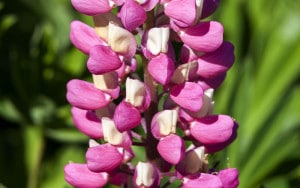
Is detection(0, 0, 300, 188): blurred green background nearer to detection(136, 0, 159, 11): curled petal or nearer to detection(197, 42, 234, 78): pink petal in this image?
detection(197, 42, 234, 78): pink petal

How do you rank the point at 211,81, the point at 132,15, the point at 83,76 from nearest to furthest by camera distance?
the point at 132,15
the point at 211,81
the point at 83,76

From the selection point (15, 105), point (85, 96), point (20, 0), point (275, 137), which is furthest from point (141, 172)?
point (20, 0)

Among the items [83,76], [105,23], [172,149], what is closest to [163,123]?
[172,149]

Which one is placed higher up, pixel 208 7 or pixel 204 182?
pixel 208 7

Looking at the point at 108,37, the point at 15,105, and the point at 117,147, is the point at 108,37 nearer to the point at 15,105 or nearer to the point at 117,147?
the point at 117,147

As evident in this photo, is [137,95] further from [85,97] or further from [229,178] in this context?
[229,178]

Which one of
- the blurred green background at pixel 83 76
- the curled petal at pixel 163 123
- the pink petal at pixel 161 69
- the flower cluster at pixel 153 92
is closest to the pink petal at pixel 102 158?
the flower cluster at pixel 153 92

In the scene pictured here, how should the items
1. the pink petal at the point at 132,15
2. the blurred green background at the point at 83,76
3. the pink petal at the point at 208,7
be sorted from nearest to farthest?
the pink petal at the point at 132,15, the pink petal at the point at 208,7, the blurred green background at the point at 83,76

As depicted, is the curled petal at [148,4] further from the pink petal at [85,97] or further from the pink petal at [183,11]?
the pink petal at [85,97]

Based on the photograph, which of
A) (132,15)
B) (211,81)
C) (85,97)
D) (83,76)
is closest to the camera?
(132,15)
